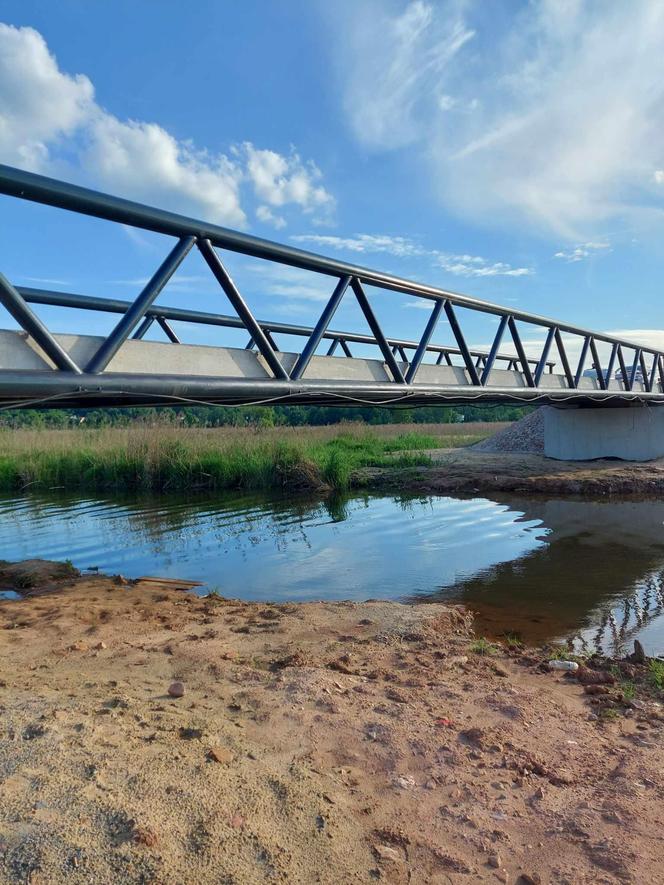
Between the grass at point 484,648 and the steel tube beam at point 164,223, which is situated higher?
the steel tube beam at point 164,223

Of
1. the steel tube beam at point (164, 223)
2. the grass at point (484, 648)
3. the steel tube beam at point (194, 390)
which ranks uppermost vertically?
the steel tube beam at point (164, 223)

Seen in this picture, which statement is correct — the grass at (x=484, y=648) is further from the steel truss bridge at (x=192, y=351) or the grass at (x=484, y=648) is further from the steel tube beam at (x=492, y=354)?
the steel tube beam at (x=492, y=354)

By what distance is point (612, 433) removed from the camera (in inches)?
877

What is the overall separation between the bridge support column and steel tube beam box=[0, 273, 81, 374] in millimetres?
20523

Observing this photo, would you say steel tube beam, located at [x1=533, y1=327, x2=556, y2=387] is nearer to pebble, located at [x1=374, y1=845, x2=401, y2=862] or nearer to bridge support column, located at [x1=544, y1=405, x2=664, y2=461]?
bridge support column, located at [x1=544, y1=405, x2=664, y2=461]

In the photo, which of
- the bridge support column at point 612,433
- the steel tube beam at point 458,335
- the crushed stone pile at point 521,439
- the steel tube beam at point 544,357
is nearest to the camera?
the steel tube beam at point 458,335

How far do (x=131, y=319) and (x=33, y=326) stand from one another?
2.95ft

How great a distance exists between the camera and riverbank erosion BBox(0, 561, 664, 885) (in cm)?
251

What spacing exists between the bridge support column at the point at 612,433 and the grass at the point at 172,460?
534 centimetres

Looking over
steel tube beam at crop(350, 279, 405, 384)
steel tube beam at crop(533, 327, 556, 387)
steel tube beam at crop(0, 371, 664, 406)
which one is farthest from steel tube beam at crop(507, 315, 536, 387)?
steel tube beam at crop(350, 279, 405, 384)

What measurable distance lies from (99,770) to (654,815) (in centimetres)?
271

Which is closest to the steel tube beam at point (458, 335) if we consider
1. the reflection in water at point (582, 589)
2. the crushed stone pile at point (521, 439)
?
the reflection in water at point (582, 589)

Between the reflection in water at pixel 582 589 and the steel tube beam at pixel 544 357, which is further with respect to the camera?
the steel tube beam at pixel 544 357

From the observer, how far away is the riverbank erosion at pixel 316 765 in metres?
2.51
